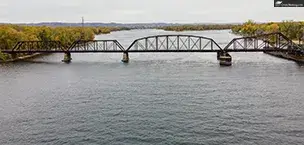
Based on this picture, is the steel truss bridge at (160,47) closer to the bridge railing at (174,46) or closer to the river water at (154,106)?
the bridge railing at (174,46)

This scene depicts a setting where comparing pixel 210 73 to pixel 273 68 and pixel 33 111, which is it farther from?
pixel 33 111

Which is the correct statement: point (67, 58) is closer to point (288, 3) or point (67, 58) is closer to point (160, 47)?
point (160, 47)

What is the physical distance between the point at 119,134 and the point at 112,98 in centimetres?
1178

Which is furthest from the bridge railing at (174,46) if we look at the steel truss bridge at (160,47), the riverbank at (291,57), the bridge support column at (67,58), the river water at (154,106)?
the river water at (154,106)

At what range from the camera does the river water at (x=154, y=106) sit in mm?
26750

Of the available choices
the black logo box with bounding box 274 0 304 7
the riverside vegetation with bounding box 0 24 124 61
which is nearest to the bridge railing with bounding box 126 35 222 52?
the riverside vegetation with bounding box 0 24 124 61

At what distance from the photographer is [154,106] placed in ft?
114

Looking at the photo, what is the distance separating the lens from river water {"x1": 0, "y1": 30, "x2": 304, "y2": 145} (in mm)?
26750

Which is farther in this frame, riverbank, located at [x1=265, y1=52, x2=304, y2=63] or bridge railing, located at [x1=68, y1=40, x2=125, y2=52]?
A: bridge railing, located at [x1=68, y1=40, x2=125, y2=52]

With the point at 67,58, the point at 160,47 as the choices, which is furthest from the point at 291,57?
the point at 67,58

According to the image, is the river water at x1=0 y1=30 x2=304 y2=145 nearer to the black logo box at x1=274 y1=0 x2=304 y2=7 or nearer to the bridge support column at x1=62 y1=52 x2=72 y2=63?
the black logo box at x1=274 y1=0 x2=304 y2=7

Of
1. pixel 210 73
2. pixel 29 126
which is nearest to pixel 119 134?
pixel 29 126

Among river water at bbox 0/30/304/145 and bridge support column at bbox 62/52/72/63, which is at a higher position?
bridge support column at bbox 62/52/72/63

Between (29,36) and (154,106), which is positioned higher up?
(29,36)
